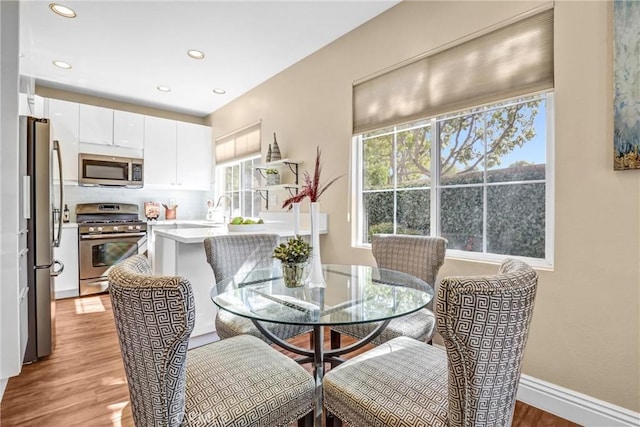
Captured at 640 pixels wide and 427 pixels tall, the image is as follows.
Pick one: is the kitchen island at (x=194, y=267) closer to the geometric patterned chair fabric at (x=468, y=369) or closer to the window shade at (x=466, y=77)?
the window shade at (x=466, y=77)

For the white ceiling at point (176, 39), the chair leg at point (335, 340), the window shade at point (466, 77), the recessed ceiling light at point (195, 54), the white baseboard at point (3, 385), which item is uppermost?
the white ceiling at point (176, 39)

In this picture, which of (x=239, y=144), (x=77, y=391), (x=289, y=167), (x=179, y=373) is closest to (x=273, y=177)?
(x=289, y=167)

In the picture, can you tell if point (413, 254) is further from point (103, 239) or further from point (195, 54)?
point (103, 239)

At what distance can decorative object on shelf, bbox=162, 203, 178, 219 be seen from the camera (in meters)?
4.99

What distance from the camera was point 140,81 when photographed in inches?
155

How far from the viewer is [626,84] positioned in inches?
58.1

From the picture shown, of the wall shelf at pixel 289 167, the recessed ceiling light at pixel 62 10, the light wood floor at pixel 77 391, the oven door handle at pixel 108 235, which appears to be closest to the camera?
the light wood floor at pixel 77 391

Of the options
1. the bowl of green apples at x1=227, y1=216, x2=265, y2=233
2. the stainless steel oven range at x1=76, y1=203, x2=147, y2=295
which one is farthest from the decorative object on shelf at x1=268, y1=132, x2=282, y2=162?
the stainless steel oven range at x1=76, y1=203, x2=147, y2=295

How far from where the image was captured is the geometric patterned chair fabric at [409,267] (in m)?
1.65

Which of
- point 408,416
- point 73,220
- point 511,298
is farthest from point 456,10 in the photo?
point 73,220

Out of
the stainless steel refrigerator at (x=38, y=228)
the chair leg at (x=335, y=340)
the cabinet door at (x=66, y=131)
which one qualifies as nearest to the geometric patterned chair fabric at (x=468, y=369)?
the chair leg at (x=335, y=340)

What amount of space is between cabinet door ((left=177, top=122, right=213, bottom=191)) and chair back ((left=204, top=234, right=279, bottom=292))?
325 cm

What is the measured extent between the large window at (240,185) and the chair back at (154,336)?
3.20 m

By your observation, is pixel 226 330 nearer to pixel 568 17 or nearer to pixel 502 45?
pixel 502 45
